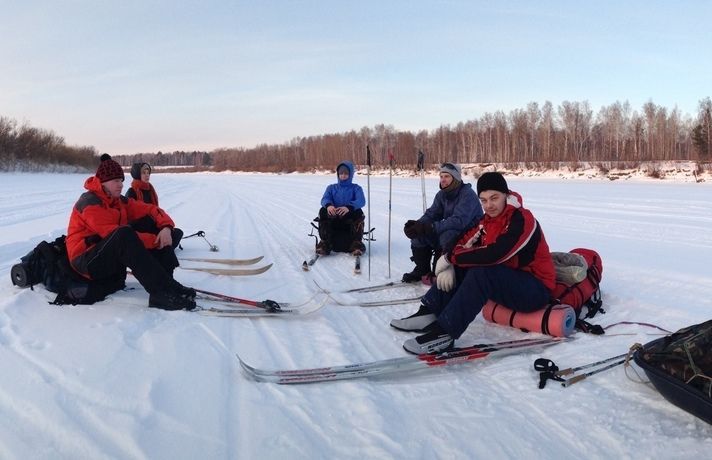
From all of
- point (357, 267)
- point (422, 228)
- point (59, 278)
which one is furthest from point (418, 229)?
point (59, 278)

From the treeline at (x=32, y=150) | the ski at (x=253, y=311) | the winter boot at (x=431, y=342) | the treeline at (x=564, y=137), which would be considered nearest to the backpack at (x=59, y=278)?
the ski at (x=253, y=311)

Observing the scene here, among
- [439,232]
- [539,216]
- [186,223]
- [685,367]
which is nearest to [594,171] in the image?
[539,216]

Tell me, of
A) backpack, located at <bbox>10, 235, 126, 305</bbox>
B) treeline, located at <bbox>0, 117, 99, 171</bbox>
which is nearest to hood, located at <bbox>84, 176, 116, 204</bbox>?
backpack, located at <bbox>10, 235, 126, 305</bbox>

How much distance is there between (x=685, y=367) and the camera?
2.48 meters

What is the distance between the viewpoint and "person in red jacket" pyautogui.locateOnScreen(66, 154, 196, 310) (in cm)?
394

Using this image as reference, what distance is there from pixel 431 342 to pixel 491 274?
655 millimetres

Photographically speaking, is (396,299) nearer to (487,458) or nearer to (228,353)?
(228,353)

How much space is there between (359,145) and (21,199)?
65280mm

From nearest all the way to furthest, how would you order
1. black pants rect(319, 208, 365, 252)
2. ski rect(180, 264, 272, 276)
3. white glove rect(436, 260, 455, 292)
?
white glove rect(436, 260, 455, 292)
ski rect(180, 264, 272, 276)
black pants rect(319, 208, 365, 252)

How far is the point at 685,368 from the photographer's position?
2484mm

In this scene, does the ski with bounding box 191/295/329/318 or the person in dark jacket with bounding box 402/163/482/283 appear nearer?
the ski with bounding box 191/295/329/318

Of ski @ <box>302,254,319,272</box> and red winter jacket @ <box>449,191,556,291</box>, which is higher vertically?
red winter jacket @ <box>449,191,556,291</box>

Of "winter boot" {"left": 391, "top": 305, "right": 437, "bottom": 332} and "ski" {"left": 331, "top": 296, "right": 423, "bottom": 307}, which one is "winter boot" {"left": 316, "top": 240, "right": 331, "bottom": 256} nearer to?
"ski" {"left": 331, "top": 296, "right": 423, "bottom": 307}

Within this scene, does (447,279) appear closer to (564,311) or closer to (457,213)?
(564,311)
